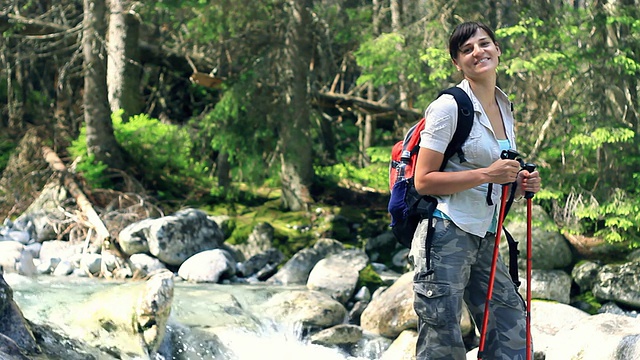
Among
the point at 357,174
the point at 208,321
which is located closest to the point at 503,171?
the point at 208,321

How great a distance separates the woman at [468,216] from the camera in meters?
3.14

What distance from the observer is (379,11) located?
13305mm

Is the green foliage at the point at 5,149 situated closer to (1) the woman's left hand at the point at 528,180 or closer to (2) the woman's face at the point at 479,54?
(2) the woman's face at the point at 479,54

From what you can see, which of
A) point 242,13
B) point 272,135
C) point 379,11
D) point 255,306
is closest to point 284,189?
point 272,135

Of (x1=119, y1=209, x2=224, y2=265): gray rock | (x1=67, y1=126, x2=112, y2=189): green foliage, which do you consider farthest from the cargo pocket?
(x1=67, y1=126, x2=112, y2=189): green foliage

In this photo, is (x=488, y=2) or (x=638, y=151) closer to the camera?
(x=638, y=151)

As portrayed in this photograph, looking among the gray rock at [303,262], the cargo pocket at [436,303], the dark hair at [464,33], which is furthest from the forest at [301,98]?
the cargo pocket at [436,303]

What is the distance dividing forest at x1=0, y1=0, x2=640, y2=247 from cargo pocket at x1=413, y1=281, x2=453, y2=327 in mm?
5688

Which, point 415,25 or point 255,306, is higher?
point 415,25

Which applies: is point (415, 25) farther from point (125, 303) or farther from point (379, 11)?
point (125, 303)

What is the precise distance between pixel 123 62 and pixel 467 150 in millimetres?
10621

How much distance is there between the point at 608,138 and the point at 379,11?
602 centimetres

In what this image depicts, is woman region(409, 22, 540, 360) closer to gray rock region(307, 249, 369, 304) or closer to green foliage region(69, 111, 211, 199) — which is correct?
gray rock region(307, 249, 369, 304)

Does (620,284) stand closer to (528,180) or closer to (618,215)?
(618,215)
